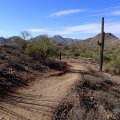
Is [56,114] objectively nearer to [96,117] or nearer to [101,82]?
[96,117]

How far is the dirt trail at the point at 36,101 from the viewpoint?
38.0 feet

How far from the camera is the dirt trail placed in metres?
11.6

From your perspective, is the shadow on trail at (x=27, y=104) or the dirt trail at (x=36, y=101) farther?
the shadow on trail at (x=27, y=104)

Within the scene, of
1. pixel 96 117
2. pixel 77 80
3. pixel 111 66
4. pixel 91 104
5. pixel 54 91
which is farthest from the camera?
pixel 111 66

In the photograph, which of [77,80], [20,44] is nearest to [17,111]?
[77,80]

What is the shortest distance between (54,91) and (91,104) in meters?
2.02

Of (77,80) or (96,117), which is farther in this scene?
(77,80)

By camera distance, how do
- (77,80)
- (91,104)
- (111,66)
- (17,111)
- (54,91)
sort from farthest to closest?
1. (111,66)
2. (77,80)
3. (54,91)
4. (91,104)
5. (17,111)

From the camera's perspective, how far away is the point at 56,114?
12.1 m

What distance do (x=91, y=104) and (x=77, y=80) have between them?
3.75 metres

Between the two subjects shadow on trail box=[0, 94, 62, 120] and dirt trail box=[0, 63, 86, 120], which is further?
shadow on trail box=[0, 94, 62, 120]

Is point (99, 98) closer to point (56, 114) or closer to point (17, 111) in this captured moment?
point (56, 114)

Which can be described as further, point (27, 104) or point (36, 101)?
point (36, 101)

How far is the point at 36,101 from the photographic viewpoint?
527 inches
